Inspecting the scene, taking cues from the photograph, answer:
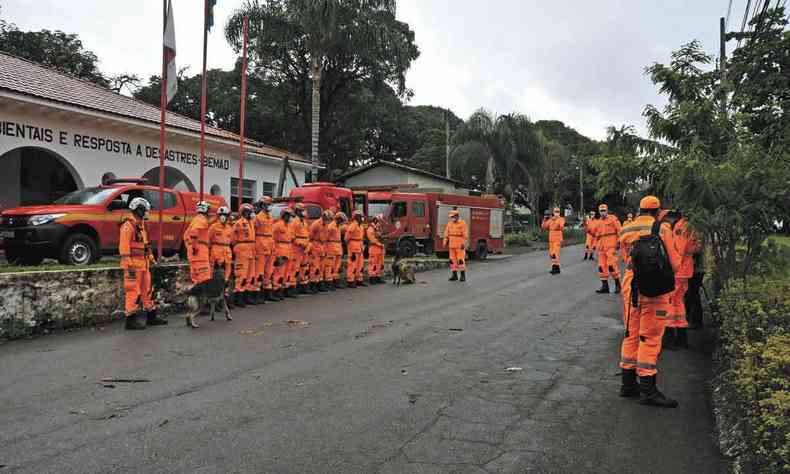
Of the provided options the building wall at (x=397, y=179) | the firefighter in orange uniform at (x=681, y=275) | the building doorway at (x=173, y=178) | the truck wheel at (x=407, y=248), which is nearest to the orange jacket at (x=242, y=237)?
the firefighter in orange uniform at (x=681, y=275)

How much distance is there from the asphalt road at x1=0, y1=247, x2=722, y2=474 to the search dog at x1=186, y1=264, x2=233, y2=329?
334 millimetres

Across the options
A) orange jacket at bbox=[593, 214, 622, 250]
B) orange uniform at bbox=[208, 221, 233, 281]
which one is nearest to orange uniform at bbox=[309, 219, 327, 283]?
orange uniform at bbox=[208, 221, 233, 281]

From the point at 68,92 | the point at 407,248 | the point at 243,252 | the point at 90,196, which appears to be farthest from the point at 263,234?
the point at 407,248

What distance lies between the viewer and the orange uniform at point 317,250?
13.6 metres

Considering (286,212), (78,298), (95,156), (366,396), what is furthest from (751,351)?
(95,156)

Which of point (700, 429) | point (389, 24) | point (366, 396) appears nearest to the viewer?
point (700, 429)

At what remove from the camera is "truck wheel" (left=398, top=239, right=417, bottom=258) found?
2125 centimetres

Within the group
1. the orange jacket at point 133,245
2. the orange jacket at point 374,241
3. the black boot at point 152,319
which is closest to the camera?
the orange jacket at point 133,245

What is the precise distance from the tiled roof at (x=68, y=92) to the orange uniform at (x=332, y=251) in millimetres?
7791

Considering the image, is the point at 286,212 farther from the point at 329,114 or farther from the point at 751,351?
the point at 329,114

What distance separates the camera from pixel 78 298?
360 inches

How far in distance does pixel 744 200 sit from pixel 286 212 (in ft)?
27.2

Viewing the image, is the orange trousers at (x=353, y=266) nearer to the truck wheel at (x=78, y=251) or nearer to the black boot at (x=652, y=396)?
the truck wheel at (x=78, y=251)

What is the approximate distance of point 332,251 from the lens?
46.0ft
